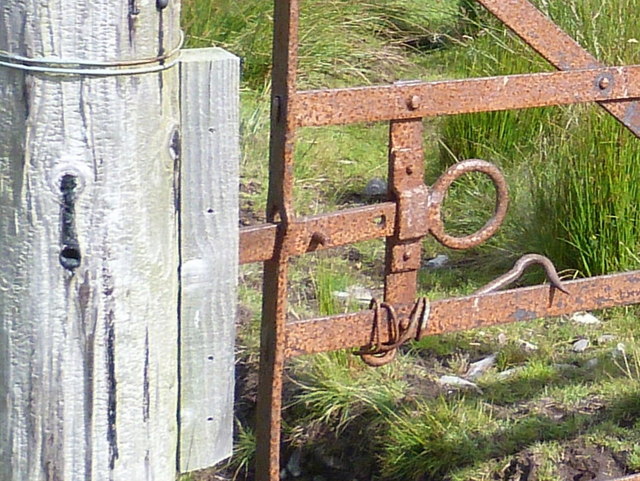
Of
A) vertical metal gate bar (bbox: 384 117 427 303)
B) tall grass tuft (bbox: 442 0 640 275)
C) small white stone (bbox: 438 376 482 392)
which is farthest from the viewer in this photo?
tall grass tuft (bbox: 442 0 640 275)

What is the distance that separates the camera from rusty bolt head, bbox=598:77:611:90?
2.35 metres

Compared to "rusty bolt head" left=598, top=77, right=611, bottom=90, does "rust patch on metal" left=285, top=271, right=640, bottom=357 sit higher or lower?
lower

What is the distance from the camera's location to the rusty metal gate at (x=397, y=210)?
2.06m

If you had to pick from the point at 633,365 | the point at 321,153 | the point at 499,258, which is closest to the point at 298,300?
the point at 499,258

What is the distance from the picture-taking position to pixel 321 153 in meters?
4.76

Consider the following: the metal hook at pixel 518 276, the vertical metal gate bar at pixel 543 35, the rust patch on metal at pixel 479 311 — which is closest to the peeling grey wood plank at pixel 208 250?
the rust patch on metal at pixel 479 311

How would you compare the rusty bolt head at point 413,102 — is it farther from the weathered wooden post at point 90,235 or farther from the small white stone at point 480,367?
the small white stone at point 480,367

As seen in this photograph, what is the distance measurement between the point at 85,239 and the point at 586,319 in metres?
2.55

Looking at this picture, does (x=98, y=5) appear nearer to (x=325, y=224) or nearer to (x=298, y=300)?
(x=325, y=224)

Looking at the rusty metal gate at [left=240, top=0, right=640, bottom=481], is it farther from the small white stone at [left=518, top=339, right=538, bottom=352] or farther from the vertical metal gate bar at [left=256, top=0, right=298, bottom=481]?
the small white stone at [left=518, top=339, right=538, bottom=352]

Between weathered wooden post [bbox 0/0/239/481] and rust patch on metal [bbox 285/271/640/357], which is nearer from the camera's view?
weathered wooden post [bbox 0/0/239/481]

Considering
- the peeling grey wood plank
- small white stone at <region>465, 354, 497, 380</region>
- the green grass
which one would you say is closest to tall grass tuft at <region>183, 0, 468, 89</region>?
the green grass

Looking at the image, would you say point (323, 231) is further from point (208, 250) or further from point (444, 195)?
point (208, 250)

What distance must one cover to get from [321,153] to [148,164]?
138 inches
